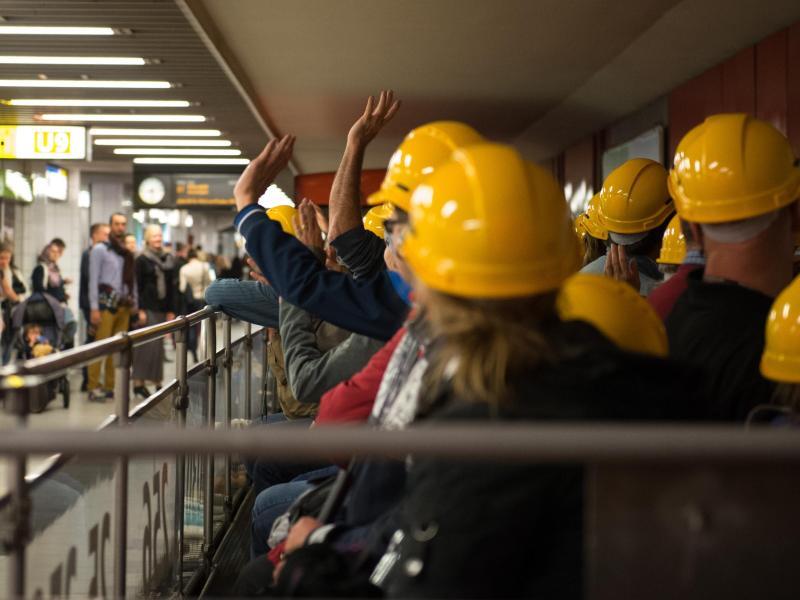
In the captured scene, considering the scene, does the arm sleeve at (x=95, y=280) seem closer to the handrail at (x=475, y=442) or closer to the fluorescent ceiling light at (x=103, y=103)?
the fluorescent ceiling light at (x=103, y=103)

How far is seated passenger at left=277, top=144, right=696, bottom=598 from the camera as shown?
161cm

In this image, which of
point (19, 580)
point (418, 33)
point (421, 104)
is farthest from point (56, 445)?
point (421, 104)

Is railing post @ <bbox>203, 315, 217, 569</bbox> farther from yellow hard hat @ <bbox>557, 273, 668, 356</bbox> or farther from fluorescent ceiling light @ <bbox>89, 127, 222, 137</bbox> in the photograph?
fluorescent ceiling light @ <bbox>89, 127, 222, 137</bbox>

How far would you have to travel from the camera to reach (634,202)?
453 centimetres

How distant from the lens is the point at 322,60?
13.0 m

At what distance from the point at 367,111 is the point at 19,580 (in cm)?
222

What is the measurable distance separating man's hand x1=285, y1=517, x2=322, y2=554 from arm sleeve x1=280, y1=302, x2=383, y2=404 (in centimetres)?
93

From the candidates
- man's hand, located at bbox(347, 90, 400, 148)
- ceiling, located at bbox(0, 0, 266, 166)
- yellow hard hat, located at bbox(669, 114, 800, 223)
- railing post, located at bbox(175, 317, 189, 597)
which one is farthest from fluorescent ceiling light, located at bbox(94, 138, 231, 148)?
yellow hard hat, located at bbox(669, 114, 800, 223)

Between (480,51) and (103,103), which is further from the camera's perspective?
(103,103)

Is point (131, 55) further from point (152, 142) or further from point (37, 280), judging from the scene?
point (152, 142)

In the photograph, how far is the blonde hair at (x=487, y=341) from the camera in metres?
1.70

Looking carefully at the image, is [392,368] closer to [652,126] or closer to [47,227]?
[652,126]

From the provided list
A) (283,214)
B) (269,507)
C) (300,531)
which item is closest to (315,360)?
(269,507)

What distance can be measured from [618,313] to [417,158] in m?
0.85
